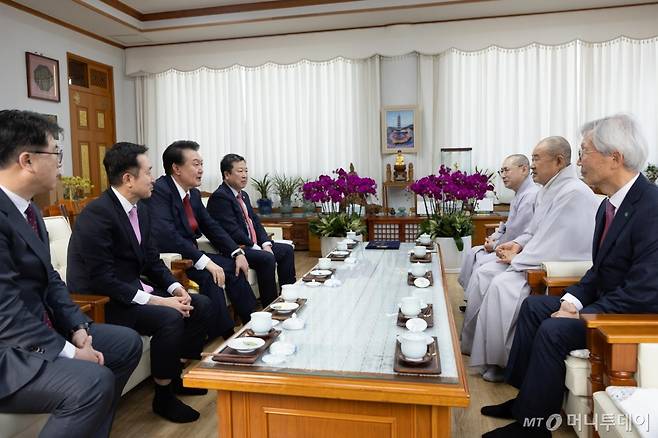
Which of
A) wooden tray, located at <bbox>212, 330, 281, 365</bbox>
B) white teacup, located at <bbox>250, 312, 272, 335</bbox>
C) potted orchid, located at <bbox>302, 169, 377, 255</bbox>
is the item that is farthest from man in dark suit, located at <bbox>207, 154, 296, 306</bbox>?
wooden tray, located at <bbox>212, 330, 281, 365</bbox>

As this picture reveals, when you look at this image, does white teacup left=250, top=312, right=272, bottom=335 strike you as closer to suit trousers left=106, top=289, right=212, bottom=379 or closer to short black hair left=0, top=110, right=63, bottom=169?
suit trousers left=106, top=289, right=212, bottom=379

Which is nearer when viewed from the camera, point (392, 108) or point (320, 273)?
point (320, 273)

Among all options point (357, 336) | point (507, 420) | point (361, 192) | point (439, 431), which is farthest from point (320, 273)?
point (361, 192)

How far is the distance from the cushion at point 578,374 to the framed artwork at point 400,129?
4.89 meters

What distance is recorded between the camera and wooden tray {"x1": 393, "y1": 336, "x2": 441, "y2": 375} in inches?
56.4

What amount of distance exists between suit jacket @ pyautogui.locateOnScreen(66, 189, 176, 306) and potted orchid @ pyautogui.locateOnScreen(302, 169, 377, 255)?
92.8 inches

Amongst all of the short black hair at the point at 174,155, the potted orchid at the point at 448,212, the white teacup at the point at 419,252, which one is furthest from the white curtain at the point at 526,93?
the short black hair at the point at 174,155

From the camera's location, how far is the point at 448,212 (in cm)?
485

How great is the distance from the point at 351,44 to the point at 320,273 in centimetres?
457

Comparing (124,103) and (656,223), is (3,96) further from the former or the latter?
(656,223)

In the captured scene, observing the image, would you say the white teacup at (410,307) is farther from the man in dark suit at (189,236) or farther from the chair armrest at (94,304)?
the man in dark suit at (189,236)

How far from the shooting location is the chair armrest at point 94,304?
214 cm

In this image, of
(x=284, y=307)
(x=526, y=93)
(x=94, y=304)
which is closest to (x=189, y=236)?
(x=94, y=304)

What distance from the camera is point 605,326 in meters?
1.63
